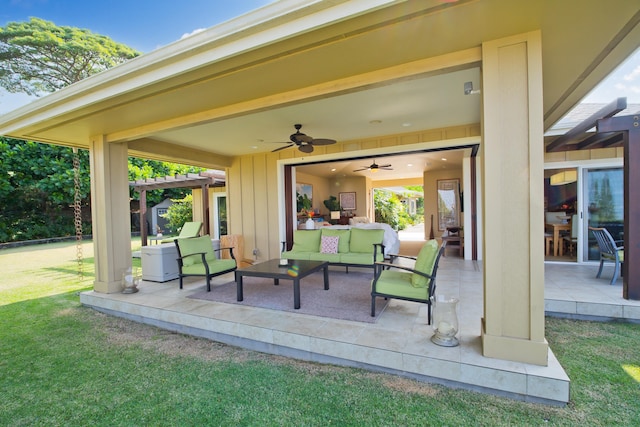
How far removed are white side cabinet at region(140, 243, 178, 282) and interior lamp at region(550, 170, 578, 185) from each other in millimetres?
8125

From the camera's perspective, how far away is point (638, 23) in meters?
2.19

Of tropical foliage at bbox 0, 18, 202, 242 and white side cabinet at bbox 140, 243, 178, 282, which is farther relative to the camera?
tropical foliage at bbox 0, 18, 202, 242

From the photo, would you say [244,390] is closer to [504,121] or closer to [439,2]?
[504,121]

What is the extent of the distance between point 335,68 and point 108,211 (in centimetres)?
429

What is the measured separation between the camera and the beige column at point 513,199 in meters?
2.26

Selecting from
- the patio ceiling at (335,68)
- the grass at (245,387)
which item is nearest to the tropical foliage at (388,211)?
the patio ceiling at (335,68)

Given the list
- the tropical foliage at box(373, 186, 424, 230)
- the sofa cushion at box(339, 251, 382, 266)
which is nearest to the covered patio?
the sofa cushion at box(339, 251, 382, 266)

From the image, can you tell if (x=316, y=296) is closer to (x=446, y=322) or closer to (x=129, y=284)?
(x=446, y=322)

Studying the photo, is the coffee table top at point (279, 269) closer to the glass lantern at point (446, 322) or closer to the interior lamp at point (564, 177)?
the glass lantern at point (446, 322)

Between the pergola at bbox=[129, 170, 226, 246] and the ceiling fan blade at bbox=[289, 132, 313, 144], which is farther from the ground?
the ceiling fan blade at bbox=[289, 132, 313, 144]

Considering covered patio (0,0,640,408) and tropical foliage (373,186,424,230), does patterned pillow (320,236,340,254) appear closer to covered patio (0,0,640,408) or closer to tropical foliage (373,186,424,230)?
covered patio (0,0,640,408)

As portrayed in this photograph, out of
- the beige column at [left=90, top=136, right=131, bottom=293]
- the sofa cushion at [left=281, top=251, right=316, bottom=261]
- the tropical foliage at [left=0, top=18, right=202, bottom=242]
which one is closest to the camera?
the beige column at [left=90, top=136, right=131, bottom=293]

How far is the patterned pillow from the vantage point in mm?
5598

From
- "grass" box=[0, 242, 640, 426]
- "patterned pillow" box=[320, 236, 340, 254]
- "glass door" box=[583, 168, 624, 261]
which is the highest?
"glass door" box=[583, 168, 624, 261]
